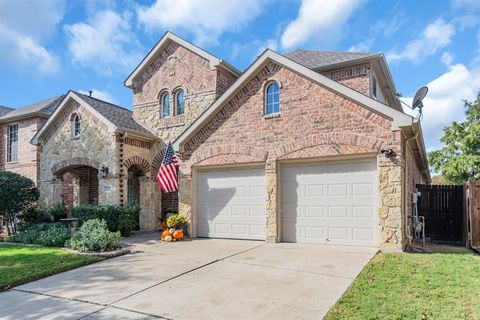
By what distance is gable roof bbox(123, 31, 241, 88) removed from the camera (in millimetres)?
15211

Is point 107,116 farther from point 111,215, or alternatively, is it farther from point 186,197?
point 186,197

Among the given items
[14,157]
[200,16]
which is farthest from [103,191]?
[14,157]

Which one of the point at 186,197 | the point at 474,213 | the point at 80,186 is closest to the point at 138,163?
the point at 186,197

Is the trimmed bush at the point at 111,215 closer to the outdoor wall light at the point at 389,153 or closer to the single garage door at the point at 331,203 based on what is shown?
the single garage door at the point at 331,203

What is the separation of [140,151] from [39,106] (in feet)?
30.0

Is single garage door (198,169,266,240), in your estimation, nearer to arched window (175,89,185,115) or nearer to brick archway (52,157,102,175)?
arched window (175,89,185,115)

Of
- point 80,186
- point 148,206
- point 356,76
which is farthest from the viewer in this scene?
point 80,186

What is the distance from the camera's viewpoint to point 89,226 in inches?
408

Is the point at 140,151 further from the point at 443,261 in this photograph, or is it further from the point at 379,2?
the point at 443,261

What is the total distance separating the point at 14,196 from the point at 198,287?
1201 cm

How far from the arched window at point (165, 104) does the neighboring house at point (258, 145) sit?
0.29 ft

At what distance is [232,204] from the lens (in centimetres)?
1179

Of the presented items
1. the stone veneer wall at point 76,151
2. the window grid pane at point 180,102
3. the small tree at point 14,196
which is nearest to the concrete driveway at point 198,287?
the stone veneer wall at point 76,151

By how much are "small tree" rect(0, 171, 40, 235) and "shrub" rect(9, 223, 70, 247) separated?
5.53 feet
